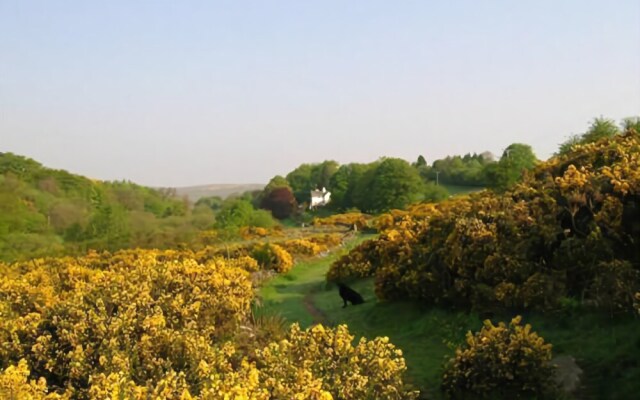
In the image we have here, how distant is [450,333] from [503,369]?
4.38 metres

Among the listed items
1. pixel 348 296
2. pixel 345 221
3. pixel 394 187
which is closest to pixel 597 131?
pixel 348 296

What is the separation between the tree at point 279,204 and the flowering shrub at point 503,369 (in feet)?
300

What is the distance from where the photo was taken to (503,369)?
9883 mm

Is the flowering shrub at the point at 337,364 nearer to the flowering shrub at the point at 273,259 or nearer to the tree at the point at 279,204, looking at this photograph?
the flowering shrub at the point at 273,259

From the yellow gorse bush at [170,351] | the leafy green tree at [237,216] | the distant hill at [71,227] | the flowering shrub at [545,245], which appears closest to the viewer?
the yellow gorse bush at [170,351]

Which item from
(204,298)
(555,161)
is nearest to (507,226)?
(555,161)

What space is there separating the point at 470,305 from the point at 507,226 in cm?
231

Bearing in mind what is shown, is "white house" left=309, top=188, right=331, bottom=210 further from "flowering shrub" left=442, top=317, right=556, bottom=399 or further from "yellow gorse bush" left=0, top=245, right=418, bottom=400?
"flowering shrub" left=442, top=317, right=556, bottom=399

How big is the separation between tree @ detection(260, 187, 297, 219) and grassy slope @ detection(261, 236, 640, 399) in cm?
7848

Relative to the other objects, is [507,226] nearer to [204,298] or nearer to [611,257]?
[611,257]

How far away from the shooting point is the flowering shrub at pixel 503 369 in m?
9.63

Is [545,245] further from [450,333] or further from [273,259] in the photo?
[273,259]

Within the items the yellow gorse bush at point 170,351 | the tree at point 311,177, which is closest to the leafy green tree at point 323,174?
the tree at point 311,177

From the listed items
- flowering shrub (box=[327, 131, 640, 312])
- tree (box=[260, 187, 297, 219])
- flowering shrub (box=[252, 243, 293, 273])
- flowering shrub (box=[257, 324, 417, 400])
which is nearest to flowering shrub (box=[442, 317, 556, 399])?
flowering shrub (box=[257, 324, 417, 400])
